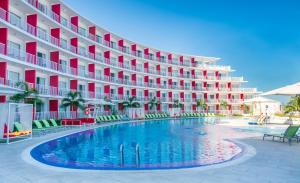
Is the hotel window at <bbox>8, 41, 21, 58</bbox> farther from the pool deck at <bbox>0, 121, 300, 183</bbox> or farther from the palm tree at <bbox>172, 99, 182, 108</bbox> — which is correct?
the palm tree at <bbox>172, 99, 182, 108</bbox>

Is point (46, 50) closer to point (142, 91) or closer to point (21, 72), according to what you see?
point (21, 72)

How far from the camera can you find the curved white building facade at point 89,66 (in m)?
21.2

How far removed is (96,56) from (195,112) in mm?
23894

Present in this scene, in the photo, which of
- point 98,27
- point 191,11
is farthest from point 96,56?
point 191,11

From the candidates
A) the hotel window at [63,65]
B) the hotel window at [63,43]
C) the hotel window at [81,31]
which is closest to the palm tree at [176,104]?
the hotel window at [81,31]

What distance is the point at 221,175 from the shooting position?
564cm

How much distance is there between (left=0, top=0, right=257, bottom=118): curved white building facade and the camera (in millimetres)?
21234

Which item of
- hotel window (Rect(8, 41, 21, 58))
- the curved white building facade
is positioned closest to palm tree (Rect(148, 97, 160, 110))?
the curved white building facade

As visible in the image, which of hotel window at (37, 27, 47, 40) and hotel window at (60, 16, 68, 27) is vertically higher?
hotel window at (60, 16, 68, 27)

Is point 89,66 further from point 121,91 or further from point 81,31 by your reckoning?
point 121,91

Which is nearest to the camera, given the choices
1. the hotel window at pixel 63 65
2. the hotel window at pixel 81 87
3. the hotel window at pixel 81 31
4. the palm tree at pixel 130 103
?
the hotel window at pixel 63 65

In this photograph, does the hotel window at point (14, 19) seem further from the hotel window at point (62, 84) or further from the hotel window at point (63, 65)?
the hotel window at point (62, 84)

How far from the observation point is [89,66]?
33.2 meters

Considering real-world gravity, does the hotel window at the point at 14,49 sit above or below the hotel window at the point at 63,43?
below
